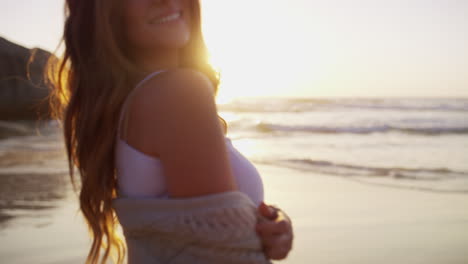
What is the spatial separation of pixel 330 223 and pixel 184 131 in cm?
378

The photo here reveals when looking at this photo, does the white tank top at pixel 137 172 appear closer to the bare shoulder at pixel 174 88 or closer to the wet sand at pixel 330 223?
the bare shoulder at pixel 174 88

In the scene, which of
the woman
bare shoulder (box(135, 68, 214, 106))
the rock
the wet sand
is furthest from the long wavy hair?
the rock

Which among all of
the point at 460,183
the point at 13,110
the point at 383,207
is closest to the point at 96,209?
the point at 383,207

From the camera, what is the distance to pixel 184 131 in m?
1.08

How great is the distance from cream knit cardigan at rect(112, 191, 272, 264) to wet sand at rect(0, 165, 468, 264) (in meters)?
2.37

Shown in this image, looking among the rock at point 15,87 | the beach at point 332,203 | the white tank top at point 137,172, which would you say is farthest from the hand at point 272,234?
the rock at point 15,87

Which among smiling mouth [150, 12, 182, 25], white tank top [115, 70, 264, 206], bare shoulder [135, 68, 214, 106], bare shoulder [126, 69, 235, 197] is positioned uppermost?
smiling mouth [150, 12, 182, 25]

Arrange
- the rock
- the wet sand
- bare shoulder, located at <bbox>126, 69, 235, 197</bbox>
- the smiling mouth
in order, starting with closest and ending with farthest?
bare shoulder, located at <bbox>126, 69, 235, 197</bbox>, the smiling mouth, the wet sand, the rock

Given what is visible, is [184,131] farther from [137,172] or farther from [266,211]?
[266,211]

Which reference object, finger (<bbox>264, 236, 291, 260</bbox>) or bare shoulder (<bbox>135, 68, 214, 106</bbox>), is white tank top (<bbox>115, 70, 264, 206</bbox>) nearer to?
bare shoulder (<bbox>135, 68, 214, 106</bbox>)

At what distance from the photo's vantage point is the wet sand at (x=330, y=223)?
3846 mm

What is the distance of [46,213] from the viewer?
4.79 m

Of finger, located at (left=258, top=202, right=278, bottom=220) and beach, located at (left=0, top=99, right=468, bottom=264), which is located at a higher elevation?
finger, located at (left=258, top=202, right=278, bottom=220)

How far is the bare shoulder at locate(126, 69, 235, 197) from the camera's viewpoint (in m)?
1.08
